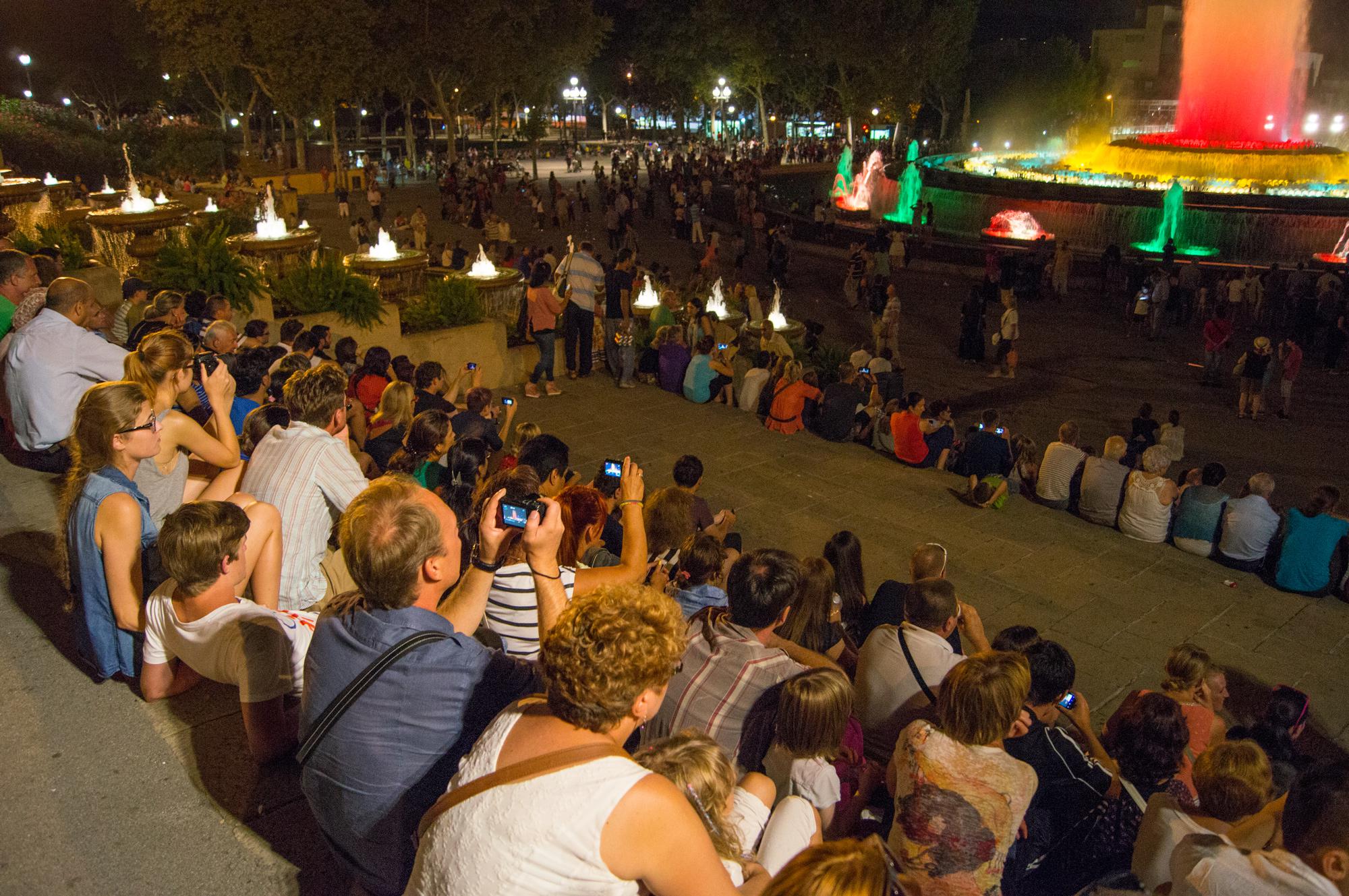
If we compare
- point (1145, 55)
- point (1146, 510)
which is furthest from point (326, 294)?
point (1145, 55)

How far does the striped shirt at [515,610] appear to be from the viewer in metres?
4.11

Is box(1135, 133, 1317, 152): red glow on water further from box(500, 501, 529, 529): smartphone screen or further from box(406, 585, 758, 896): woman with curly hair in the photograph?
box(406, 585, 758, 896): woman with curly hair

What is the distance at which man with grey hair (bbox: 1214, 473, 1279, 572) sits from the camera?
27.0ft

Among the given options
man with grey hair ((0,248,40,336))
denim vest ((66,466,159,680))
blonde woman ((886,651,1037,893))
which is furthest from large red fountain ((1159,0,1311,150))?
denim vest ((66,466,159,680))

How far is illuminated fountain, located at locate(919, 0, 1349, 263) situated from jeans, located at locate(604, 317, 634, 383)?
→ 1905 centimetres

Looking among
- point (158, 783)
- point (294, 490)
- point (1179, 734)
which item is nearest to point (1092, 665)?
point (1179, 734)

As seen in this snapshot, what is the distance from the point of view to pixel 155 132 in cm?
3912

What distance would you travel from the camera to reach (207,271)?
1074 cm

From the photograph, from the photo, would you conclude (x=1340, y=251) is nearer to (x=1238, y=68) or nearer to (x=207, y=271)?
(x=1238, y=68)

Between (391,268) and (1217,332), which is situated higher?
(391,268)

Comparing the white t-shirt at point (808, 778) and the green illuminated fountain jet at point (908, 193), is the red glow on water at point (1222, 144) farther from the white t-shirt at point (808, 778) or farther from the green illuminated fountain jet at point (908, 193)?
the white t-shirt at point (808, 778)

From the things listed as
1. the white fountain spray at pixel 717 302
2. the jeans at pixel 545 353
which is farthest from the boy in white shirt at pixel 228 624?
the white fountain spray at pixel 717 302

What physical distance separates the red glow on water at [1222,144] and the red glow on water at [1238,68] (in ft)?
2.35

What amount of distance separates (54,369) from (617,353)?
300 inches
